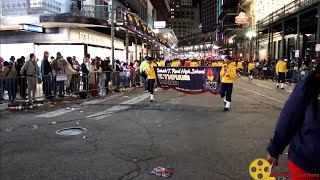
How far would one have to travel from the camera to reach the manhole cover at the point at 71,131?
8.56m

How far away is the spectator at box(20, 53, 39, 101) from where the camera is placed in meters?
13.6

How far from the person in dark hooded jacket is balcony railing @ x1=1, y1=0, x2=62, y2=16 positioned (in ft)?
76.7

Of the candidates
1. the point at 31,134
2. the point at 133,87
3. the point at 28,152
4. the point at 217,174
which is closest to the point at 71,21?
the point at 133,87

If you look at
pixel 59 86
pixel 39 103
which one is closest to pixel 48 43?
pixel 59 86

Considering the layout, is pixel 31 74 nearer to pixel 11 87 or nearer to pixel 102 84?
pixel 11 87

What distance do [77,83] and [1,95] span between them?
3370mm

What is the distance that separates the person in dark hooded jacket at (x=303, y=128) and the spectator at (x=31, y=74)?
12037 mm

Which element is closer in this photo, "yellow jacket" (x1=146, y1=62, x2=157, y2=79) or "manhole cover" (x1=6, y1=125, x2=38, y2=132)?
"manhole cover" (x1=6, y1=125, x2=38, y2=132)

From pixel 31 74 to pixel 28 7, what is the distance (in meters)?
11.9

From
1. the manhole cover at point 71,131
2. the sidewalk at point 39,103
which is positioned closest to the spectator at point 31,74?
the sidewalk at point 39,103

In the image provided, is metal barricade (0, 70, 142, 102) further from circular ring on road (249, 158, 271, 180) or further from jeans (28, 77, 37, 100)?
circular ring on road (249, 158, 271, 180)

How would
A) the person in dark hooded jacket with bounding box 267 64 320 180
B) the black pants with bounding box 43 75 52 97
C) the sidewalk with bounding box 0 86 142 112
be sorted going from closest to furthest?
the person in dark hooded jacket with bounding box 267 64 320 180
the sidewalk with bounding box 0 86 142 112
the black pants with bounding box 43 75 52 97

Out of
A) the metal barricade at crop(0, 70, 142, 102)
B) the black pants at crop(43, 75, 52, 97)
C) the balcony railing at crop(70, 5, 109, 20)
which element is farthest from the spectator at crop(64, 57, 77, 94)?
the balcony railing at crop(70, 5, 109, 20)
